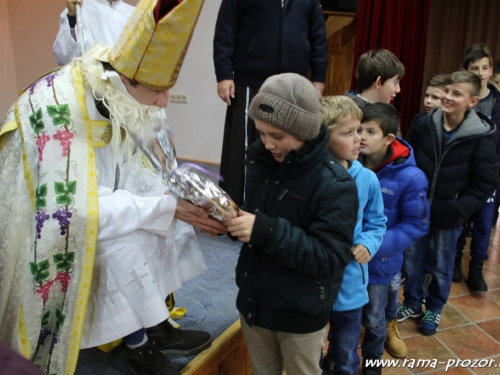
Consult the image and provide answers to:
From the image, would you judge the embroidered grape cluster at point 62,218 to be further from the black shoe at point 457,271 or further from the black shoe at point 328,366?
the black shoe at point 457,271

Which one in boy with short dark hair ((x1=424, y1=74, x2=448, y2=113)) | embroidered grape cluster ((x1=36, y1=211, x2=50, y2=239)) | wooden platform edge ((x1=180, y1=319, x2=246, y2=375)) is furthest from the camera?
boy with short dark hair ((x1=424, y1=74, x2=448, y2=113))

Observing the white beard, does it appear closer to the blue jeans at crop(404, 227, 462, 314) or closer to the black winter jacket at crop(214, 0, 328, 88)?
the black winter jacket at crop(214, 0, 328, 88)

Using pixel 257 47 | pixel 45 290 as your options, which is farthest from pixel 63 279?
pixel 257 47

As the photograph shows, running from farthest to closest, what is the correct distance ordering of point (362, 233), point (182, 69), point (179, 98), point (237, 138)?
point (179, 98)
point (182, 69)
point (237, 138)
point (362, 233)

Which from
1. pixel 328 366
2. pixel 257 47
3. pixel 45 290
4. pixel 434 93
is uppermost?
pixel 257 47

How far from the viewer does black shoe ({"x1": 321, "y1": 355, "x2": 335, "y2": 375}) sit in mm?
1845

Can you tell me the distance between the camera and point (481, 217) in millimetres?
2756

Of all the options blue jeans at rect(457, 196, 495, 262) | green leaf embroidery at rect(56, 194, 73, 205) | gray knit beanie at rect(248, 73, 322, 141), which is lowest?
blue jeans at rect(457, 196, 495, 262)

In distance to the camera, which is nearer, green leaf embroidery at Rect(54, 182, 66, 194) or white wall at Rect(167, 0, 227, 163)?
green leaf embroidery at Rect(54, 182, 66, 194)

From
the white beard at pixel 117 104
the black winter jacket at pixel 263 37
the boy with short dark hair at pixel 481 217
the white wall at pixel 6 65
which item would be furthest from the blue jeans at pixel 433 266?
the white wall at pixel 6 65

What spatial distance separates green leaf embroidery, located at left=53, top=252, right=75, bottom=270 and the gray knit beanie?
0.70 meters

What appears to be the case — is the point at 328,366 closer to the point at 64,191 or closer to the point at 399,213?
the point at 399,213

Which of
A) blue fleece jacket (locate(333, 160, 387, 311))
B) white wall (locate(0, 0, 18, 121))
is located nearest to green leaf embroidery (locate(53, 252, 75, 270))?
blue fleece jacket (locate(333, 160, 387, 311))

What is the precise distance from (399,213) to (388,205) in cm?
6
